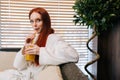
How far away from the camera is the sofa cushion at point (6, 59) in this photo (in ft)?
7.75

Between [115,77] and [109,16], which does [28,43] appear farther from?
[115,77]

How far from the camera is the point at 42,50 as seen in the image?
1.99 meters

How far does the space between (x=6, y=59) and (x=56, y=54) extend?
0.67 meters

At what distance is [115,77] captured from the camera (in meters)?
2.54

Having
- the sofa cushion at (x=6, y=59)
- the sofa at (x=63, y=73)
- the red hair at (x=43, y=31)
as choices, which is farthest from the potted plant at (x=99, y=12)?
the sofa cushion at (x=6, y=59)

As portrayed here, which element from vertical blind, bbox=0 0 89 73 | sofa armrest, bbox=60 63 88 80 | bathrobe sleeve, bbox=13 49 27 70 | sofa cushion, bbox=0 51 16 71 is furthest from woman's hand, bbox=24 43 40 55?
vertical blind, bbox=0 0 89 73

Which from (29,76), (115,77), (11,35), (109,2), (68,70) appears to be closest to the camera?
(68,70)

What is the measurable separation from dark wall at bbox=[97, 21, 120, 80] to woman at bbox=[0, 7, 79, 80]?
69 cm

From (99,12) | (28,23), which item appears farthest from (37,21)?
(28,23)

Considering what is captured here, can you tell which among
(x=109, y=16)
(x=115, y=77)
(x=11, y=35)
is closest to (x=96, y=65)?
(x=115, y=77)

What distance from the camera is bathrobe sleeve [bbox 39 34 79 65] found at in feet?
6.30

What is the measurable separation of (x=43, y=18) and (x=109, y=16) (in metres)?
0.65

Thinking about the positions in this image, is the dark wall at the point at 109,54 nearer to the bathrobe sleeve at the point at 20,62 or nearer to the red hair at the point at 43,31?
the red hair at the point at 43,31

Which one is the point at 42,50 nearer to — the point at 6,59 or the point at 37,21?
the point at 37,21
